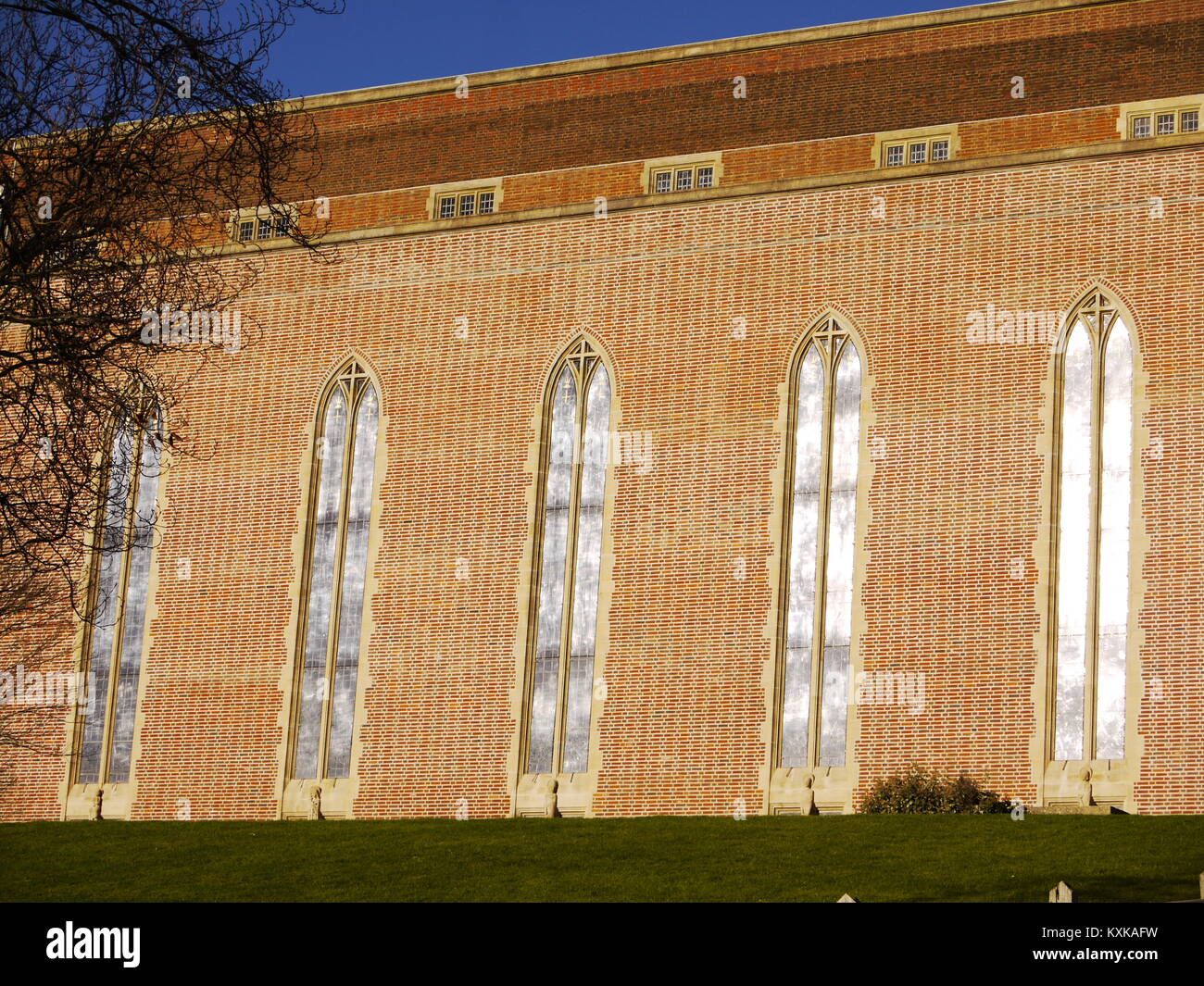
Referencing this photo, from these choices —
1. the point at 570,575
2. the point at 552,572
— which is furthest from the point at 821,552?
the point at 552,572

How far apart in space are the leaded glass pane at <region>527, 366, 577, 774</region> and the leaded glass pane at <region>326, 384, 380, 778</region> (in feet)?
9.85

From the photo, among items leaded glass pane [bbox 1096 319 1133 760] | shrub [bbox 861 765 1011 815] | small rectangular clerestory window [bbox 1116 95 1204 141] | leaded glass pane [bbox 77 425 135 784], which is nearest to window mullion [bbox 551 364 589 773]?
shrub [bbox 861 765 1011 815]

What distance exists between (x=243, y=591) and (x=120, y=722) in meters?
3.02

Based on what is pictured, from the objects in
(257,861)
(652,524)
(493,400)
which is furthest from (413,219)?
(257,861)

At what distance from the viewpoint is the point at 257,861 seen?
24.0 m

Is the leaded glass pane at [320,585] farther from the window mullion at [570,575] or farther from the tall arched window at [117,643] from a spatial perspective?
the window mullion at [570,575]

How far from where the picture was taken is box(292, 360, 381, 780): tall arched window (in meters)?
30.1

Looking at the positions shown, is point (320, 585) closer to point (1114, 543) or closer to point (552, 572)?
point (552, 572)

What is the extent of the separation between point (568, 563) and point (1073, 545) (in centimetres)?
745

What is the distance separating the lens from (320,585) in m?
30.8

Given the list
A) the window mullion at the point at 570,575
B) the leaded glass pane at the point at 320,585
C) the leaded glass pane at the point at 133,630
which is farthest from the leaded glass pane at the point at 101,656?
the window mullion at the point at 570,575

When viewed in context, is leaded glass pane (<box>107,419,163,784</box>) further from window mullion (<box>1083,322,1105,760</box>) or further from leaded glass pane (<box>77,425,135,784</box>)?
window mullion (<box>1083,322,1105,760</box>)

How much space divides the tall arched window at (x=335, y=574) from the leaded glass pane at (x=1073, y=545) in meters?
10.7
